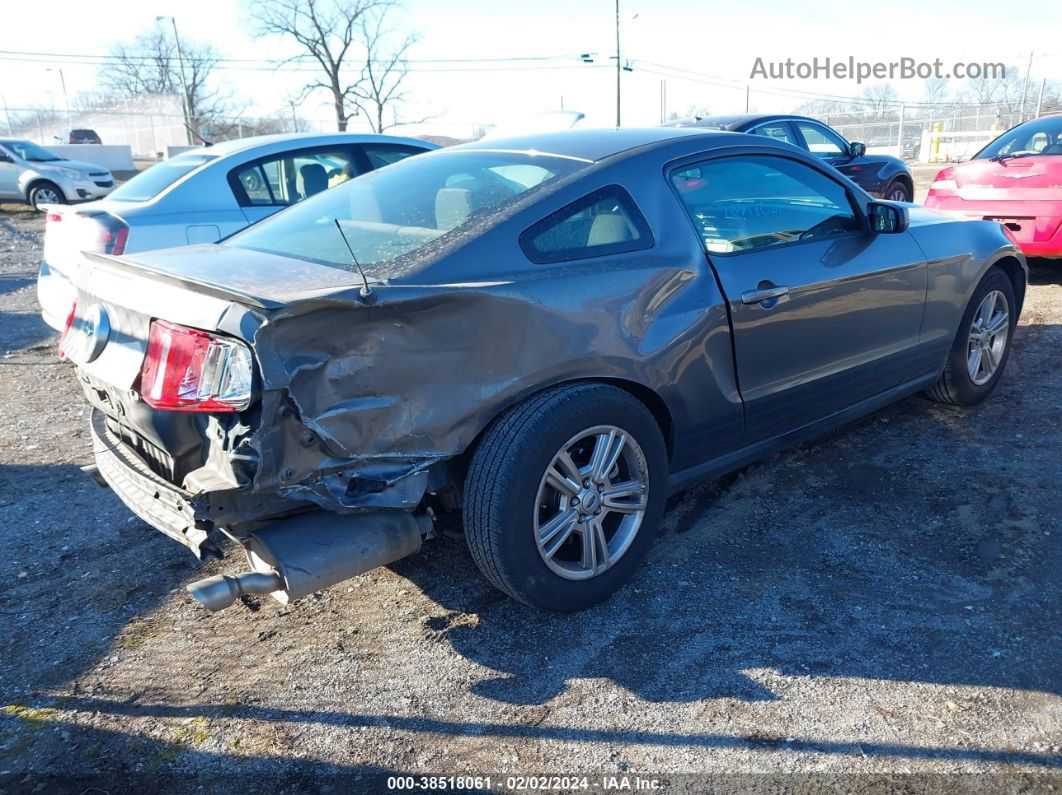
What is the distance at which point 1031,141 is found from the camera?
7637 millimetres

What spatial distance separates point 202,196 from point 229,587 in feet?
14.7

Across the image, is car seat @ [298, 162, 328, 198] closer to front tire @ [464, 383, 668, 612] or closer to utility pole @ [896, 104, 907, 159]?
front tire @ [464, 383, 668, 612]

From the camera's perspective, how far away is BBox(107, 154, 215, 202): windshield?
621 cm

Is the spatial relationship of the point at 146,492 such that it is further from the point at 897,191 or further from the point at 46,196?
the point at 46,196

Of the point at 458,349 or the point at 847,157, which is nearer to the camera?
the point at 458,349

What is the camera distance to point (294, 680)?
108 inches

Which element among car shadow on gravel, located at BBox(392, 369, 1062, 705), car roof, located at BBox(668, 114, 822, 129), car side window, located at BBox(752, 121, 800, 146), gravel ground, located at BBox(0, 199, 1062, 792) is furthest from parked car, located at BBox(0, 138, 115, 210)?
car shadow on gravel, located at BBox(392, 369, 1062, 705)

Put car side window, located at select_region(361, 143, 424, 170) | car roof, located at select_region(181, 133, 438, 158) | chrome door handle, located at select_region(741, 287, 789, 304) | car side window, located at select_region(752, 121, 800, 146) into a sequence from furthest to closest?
1. car side window, located at select_region(752, 121, 800, 146)
2. car side window, located at select_region(361, 143, 424, 170)
3. car roof, located at select_region(181, 133, 438, 158)
4. chrome door handle, located at select_region(741, 287, 789, 304)

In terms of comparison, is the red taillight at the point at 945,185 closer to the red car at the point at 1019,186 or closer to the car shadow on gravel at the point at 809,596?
the red car at the point at 1019,186

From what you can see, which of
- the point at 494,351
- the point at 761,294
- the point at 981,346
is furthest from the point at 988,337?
the point at 494,351

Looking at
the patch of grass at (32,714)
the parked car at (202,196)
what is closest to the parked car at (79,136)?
the parked car at (202,196)

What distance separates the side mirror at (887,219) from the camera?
3859mm

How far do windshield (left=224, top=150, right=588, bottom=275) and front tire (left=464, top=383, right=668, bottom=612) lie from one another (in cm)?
67

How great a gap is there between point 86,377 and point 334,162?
4.34m
